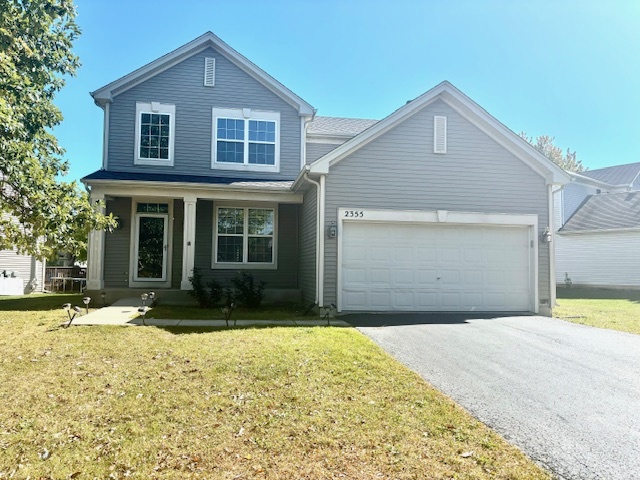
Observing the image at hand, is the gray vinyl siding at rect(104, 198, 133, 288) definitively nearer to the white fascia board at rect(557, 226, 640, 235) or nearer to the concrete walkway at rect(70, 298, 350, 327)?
the concrete walkway at rect(70, 298, 350, 327)

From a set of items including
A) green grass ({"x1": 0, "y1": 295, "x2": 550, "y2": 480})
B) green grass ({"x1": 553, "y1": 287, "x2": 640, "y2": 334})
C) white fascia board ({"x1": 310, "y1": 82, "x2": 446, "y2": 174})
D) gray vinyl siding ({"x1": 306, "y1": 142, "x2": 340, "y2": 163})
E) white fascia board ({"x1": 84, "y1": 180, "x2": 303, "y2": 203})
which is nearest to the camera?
green grass ({"x1": 0, "y1": 295, "x2": 550, "y2": 480})

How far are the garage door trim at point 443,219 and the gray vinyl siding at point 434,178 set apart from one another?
125 mm

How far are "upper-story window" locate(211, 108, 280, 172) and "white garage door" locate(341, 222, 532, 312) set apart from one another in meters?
4.70

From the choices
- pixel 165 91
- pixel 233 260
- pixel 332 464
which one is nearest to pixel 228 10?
pixel 165 91

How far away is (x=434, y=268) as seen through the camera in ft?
34.1

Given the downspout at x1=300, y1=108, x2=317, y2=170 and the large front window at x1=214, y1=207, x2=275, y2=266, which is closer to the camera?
the large front window at x1=214, y1=207, x2=275, y2=266

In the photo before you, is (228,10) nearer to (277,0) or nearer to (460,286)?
(277,0)

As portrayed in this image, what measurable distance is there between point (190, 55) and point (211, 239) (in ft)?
19.2

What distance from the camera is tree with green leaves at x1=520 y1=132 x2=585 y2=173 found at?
144 feet

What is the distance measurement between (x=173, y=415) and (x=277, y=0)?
1064 centimetres

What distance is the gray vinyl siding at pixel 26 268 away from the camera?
631 inches

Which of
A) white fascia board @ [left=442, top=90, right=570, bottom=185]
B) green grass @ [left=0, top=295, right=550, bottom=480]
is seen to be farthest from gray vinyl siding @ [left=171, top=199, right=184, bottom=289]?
white fascia board @ [left=442, top=90, right=570, bottom=185]

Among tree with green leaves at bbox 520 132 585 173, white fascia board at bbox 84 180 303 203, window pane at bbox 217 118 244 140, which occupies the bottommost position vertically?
white fascia board at bbox 84 180 303 203

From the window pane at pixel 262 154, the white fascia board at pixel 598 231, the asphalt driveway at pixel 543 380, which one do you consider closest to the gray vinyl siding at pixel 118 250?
the window pane at pixel 262 154
